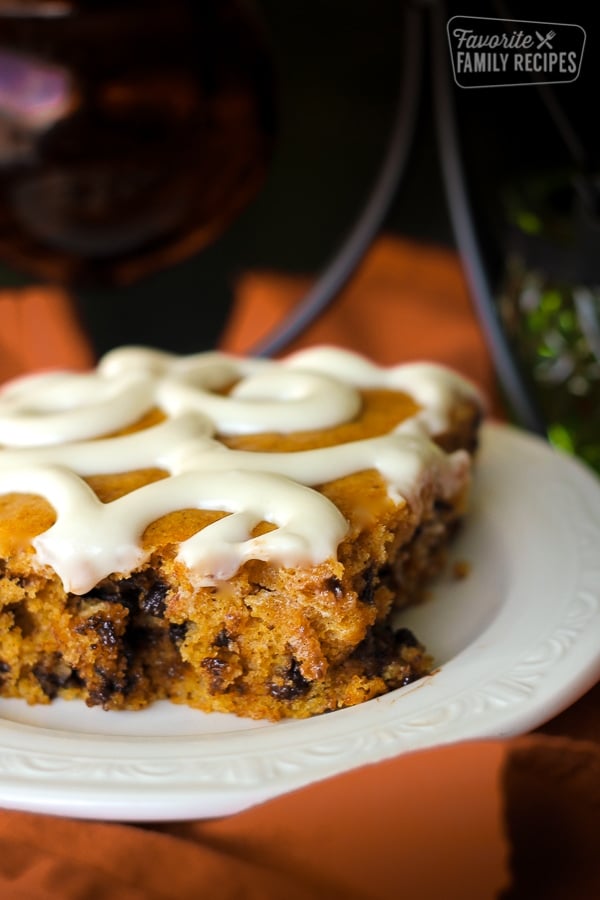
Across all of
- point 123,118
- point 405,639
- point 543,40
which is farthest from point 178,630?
point 123,118

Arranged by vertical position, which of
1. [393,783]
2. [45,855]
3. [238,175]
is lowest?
[45,855]

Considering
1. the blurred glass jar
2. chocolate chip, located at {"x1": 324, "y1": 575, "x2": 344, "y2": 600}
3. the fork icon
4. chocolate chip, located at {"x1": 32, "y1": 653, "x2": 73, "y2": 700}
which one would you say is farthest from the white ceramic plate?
the blurred glass jar

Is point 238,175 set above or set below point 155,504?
above

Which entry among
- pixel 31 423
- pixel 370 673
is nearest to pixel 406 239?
pixel 31 423

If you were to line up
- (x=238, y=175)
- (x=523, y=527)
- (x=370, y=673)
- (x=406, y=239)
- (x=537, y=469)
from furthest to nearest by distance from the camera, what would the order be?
(x=406, y=239)
(x=238, y=175)
(x=537, y=469)
(x=523, y=527)
(x=370, y=673)

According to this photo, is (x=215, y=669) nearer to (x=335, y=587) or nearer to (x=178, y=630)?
(x=178, y=630)

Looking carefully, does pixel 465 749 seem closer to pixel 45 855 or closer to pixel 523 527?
pixel 45 855

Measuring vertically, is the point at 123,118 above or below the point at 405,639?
above

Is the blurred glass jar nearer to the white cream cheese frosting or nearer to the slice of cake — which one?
the white cream cheese frosting

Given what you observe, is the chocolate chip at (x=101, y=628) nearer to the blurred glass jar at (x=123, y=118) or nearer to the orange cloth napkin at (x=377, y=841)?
the orange cloth napkin at (x=377, y=841)
